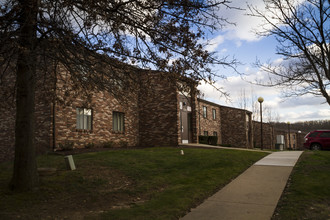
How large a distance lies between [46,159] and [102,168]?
3.40 metres

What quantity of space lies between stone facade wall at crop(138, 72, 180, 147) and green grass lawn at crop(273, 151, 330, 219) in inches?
443

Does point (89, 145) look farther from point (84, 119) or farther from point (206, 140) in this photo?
point (206, 140)

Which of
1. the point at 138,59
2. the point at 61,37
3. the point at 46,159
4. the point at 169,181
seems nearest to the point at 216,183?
the point at 169,181

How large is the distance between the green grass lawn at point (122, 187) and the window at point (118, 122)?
6.89 metres

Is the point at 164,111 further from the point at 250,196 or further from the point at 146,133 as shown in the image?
the point at 250,196

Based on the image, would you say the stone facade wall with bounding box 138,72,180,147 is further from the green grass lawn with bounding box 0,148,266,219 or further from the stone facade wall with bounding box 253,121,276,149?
the stone facade wall with bounding box 253,121,276,149

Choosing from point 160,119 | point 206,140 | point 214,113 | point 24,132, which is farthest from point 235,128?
point 24,132

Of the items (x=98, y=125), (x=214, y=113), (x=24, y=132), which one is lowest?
(x=24, y=132)

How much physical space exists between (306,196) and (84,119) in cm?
1304

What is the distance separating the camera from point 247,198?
6539 millimetres

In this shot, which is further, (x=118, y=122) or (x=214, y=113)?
(x=214, y=113)

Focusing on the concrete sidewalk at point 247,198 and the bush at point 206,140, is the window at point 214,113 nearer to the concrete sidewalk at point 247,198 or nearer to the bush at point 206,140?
the bush at point 206,140

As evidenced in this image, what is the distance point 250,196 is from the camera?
22.0ft

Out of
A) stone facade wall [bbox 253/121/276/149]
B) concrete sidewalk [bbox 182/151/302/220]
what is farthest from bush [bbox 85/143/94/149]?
stone facade wall [bbox 253/121/276/149]
